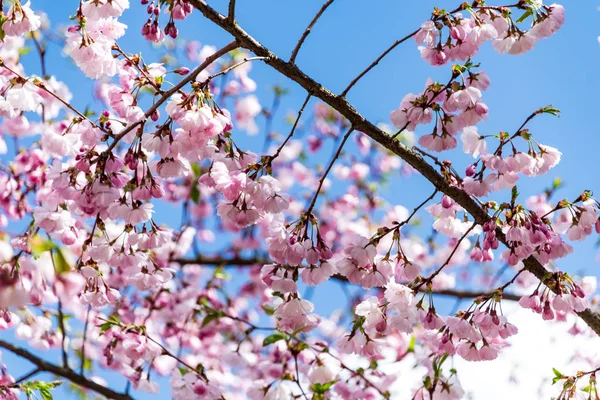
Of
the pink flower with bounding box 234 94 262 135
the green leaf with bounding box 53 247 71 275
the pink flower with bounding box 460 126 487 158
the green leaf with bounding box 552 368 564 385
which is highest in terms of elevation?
the pink flower with bounding box 234 94 262 135

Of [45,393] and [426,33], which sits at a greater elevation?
[426,33]

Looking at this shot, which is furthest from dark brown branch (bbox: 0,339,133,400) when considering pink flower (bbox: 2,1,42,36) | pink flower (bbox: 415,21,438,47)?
pink flower (bbox: 415,21,438,47)

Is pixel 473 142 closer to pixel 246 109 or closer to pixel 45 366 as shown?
pixel 45 366

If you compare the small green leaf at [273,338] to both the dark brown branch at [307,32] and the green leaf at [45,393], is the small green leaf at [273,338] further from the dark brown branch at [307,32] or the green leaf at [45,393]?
the dark brown branch at [307,32]

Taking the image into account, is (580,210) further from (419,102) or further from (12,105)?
(12,105)

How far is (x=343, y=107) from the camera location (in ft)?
9.12

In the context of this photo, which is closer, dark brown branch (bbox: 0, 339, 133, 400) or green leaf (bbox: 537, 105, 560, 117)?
green leaf (bbox: 537, 105, 560, 117)

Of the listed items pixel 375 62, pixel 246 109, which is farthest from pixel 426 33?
pixel 246 109

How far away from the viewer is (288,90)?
6.62 m

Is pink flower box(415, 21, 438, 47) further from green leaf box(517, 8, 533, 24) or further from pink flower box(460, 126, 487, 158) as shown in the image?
pink flower box(460, 126, 487, 158)

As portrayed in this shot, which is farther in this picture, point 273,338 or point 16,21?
point 273,338

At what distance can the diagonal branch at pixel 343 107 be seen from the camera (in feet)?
9.01

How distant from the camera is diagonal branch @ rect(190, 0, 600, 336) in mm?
2746

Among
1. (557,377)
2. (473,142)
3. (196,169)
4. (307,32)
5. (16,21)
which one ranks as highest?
(196,169)
